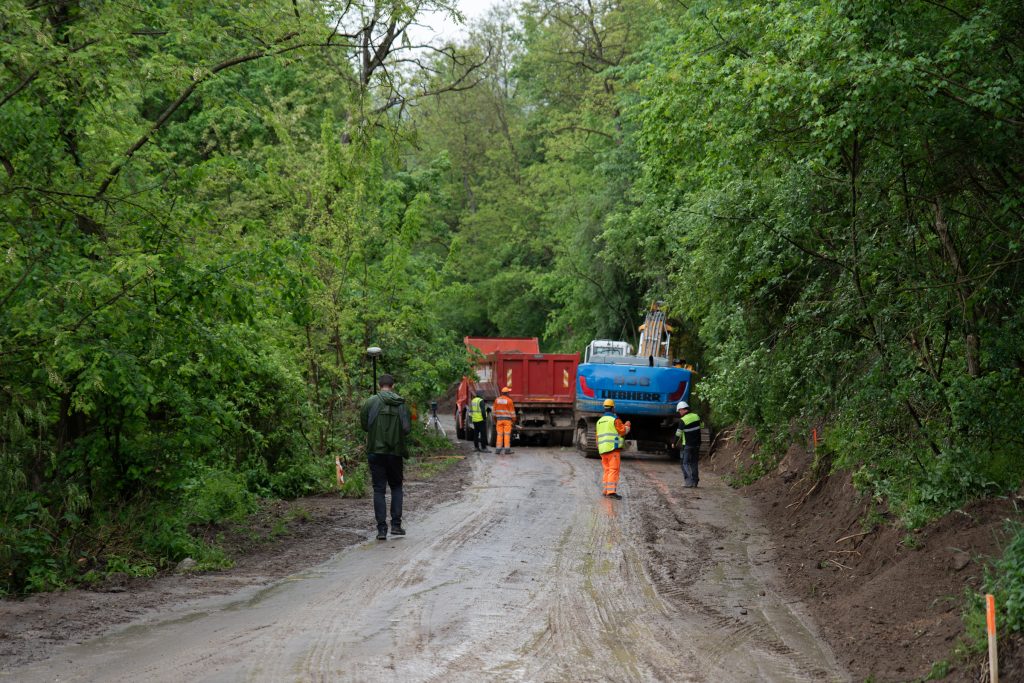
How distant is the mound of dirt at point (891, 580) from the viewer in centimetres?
707

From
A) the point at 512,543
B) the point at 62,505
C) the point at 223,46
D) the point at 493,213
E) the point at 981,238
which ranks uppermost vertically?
the point at 493,213

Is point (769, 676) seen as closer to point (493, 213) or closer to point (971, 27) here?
point (971, 27)

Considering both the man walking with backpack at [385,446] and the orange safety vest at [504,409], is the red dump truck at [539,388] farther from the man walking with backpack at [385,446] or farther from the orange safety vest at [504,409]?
the man walking with backpack at [385,446]

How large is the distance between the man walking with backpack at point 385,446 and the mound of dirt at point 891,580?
179 inches

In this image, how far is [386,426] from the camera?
1237 cm

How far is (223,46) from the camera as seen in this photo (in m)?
11.4

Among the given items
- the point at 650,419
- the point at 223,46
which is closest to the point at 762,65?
the point at 223,46

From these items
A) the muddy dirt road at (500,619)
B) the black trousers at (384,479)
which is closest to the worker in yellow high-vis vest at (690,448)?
the muddy dirt road at (500,619)

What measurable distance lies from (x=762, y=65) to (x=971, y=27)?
7.94 feet

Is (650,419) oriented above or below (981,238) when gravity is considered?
below

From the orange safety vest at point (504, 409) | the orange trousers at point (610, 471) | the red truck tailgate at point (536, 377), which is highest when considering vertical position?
the red truck tailgate at point (536, 377)

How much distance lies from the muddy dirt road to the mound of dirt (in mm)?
311

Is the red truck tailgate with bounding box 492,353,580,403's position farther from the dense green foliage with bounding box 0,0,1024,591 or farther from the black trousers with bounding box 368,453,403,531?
the black trousers with bounding box 368,453,403,531

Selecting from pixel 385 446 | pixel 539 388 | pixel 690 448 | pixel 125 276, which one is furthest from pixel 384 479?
pixel 539 388
